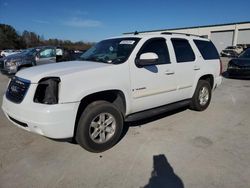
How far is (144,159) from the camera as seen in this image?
10.9ft

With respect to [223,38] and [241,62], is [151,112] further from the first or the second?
[223,38]

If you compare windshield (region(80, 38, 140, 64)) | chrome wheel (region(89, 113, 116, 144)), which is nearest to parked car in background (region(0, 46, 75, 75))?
windshield (region(80, 38, 140, 64))

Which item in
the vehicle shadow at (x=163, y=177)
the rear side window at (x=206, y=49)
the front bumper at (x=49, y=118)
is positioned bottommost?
the vehicle shadow at (x=163, y=177)

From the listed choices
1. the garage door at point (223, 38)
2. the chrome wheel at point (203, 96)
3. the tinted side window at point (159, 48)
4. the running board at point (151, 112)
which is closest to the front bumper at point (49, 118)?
the running board at point (151, 112)

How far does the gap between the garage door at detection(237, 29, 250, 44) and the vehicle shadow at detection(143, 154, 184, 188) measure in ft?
144

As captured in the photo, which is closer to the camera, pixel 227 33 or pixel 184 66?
pixel 184 66

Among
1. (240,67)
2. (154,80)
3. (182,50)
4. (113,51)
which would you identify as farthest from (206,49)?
(240,67)

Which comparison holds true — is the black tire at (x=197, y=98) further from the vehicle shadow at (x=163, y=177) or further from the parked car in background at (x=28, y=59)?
the parked car in background at (x=28, y=59)

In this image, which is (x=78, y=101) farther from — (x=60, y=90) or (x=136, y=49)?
(x=136, y=49)

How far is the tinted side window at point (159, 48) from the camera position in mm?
4207

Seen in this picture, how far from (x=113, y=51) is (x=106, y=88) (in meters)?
1.11

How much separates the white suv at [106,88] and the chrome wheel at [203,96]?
39cm

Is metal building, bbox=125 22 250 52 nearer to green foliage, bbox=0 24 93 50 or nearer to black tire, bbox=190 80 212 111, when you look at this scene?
green foliage, bbox=0 24 93 50

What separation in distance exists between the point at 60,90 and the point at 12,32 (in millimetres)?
52914
